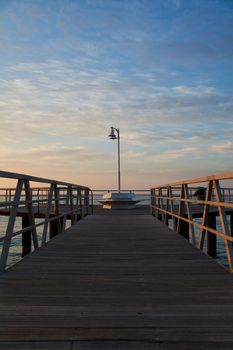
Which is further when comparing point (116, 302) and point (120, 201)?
point (120, 201)

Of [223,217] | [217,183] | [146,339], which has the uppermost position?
[217,183]

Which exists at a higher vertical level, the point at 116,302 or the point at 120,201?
the point at 120,201

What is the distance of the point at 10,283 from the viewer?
171 inches

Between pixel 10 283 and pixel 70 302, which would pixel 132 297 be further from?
pixel 10 283

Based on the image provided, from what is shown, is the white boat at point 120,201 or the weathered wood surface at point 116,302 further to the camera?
the white boat at point 120,201

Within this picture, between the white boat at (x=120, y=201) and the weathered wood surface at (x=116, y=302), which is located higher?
the white boat at (x=120, y=201)

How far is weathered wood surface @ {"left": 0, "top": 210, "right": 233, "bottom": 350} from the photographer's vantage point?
2754 mm

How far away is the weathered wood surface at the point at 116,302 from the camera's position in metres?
2.75

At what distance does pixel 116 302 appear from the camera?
362cm

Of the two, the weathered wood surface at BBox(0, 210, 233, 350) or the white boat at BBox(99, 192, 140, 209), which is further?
the white boat at BBox(99, 192, 140, 209)

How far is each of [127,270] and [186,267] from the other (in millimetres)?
815

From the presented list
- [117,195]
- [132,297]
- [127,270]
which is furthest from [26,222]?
[132,297]

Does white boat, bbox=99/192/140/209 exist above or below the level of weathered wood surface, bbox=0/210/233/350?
above

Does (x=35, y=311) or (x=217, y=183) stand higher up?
(x=217, y=183)
